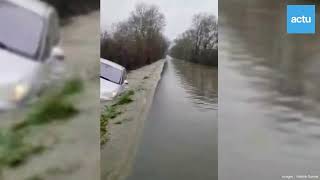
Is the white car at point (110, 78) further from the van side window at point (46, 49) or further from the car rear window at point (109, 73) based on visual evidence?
the van side window at point (46, 49)

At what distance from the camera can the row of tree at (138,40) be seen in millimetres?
5500

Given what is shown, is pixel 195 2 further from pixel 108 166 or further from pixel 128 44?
pixel 108 166

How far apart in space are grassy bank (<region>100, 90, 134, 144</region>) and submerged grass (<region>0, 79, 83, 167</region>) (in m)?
0.34

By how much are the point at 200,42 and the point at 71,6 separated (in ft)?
5.04

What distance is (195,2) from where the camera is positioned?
561 cm

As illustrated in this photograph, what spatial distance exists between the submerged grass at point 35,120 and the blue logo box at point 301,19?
8.33 feet

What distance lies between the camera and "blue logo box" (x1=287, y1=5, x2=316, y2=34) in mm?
5676

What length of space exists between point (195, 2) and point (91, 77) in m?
1.48

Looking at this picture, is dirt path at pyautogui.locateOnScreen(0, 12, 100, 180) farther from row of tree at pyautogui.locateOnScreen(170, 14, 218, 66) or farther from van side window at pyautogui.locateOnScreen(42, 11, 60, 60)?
row of tree at pyautogui.locateOnScreen(170, 14, 218, 66)

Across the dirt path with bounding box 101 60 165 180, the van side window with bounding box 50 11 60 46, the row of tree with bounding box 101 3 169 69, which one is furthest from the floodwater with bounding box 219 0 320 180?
the van side window with bounding box 50 11 60 46

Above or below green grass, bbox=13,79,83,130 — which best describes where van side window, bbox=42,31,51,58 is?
above

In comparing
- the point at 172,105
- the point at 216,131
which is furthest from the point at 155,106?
the point at 216,131

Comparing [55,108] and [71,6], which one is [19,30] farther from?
[55,108]

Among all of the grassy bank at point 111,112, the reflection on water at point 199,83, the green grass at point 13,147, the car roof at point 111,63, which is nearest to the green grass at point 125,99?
the grassy bank at point 111,112
